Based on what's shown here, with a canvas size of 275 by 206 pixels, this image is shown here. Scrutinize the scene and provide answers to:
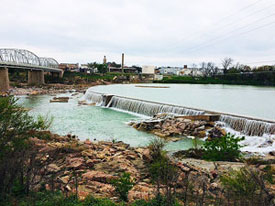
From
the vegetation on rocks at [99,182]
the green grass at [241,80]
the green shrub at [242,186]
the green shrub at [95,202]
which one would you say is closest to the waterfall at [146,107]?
the vegetation on rocks at [99,182]

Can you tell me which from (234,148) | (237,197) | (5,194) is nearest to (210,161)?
(234,148)

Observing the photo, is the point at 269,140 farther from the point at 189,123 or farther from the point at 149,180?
the point at 149,180

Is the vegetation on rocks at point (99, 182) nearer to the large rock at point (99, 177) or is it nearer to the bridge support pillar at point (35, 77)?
the large rock at point (99, 177)

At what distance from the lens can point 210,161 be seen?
27.0 ft

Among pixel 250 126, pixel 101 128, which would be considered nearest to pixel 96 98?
pixel 101 128

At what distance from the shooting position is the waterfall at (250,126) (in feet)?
41.8

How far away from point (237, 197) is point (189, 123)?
10.5m

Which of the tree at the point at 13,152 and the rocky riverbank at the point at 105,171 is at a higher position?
the tree at the point at 13,152

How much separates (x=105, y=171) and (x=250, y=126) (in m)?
9.57

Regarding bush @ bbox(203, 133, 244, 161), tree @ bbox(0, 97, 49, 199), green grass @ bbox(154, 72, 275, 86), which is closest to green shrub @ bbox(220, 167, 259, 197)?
bush @ bbox(203, 133, 244, 161)

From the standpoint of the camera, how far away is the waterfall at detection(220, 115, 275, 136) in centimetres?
1273

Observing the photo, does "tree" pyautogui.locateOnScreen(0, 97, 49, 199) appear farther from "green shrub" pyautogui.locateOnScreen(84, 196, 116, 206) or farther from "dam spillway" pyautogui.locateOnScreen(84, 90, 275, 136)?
"dam spillway" pyautogui.locateOnScreen(84, 90, 275, 136)

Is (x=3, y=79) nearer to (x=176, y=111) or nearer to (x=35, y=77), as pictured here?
(x=35, y=77)

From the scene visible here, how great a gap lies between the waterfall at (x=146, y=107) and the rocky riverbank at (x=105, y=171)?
30.3 feet
